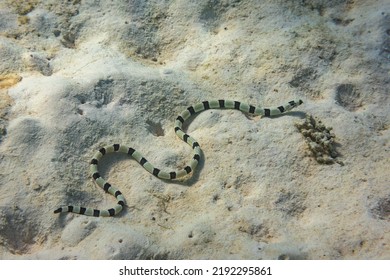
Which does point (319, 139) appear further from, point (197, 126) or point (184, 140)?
point (184, 140)

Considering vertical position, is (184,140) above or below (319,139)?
below

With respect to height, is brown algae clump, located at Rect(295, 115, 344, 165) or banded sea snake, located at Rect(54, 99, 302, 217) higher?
brown algae clump, located at Rect(295, 115, 344, 165)

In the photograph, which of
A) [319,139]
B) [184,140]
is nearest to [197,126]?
[184,140]

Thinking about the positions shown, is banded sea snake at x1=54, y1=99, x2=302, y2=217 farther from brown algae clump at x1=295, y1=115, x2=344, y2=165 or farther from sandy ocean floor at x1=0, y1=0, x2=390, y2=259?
brown algae clump at x1=295, y1=115, x2=344, y2=165

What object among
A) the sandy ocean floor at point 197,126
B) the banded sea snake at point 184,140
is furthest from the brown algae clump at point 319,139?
the banded sea snake at point 184,140

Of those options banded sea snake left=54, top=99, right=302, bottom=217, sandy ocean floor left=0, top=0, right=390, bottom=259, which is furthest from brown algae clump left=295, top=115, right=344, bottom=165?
banded sea snake left=54, top=99, right=302, bottom=217

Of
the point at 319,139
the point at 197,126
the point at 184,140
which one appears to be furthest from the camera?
the point at 197,126

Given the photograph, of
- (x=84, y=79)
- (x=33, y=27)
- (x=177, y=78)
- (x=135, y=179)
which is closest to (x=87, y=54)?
(x=84, y=79)
